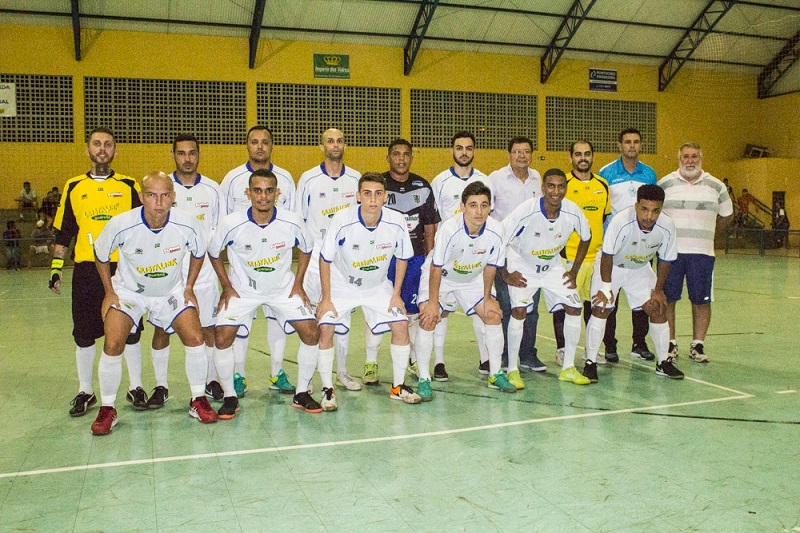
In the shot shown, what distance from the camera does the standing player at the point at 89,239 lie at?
17.1 feet

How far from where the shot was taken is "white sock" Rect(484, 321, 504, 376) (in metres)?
5.86

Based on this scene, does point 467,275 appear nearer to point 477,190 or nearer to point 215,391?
point 477,190

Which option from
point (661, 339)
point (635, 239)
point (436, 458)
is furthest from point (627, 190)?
point (436, 458)

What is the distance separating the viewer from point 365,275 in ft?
18.1

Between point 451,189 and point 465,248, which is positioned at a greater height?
point 451,189

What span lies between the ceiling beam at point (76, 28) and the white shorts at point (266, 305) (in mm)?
17653

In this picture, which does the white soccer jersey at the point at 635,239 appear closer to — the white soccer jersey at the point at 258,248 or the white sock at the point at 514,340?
the white sock at the point at 514,340

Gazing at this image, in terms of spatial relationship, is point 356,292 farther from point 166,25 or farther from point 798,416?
point 166,25

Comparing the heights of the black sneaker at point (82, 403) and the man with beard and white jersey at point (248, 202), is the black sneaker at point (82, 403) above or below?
below

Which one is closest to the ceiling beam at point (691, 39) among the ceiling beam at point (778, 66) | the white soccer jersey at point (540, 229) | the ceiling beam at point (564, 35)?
the ceiling beam at point (778, 66)

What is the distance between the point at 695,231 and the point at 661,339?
1321 millimetres

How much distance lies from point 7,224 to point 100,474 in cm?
1849

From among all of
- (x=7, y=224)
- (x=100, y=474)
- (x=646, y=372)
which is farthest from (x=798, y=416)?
(x=7, y=224)

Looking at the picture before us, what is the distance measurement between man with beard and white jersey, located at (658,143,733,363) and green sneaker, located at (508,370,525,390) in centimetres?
189
